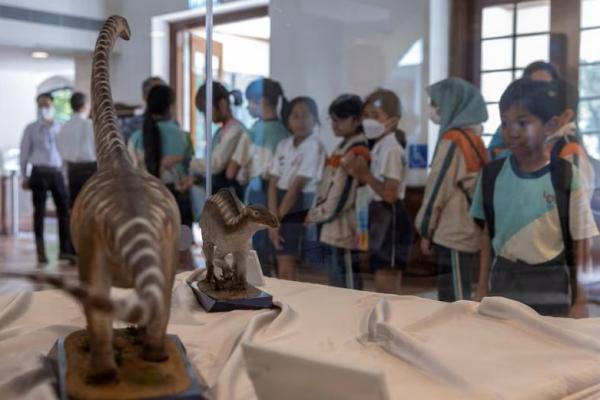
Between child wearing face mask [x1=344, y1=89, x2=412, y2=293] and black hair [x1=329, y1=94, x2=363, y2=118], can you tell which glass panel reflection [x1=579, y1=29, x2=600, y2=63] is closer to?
child wearing face mask [x1=344, y1=89, x2=412, y2=293]

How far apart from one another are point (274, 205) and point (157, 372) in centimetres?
217

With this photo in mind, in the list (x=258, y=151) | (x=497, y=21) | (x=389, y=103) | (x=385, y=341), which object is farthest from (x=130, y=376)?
(x=497, y=21)

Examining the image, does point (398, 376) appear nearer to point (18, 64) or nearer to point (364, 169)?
point (364, 169)

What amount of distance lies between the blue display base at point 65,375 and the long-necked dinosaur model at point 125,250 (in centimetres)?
4

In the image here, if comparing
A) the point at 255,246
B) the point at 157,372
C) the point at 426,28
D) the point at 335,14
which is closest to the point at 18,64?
the point at 255,246

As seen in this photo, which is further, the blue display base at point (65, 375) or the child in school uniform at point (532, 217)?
the child in school uniform at point (532, 217)

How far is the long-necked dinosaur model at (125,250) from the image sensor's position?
628mm

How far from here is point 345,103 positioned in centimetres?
301

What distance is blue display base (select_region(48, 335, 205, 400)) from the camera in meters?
0.71

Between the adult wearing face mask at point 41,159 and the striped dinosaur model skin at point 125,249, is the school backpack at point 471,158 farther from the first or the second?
the striped dinosaur model skin at point 125,249

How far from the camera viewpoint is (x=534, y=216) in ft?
6.95

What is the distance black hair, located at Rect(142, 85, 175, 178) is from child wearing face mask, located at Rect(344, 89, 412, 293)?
0.74 m

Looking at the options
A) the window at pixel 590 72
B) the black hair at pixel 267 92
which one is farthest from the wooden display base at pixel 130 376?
the black hair at pixel 267 92

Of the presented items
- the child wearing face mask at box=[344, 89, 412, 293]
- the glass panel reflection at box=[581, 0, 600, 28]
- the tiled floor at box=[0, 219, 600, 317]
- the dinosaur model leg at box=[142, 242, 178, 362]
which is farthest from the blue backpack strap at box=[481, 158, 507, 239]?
the dinosaur model leg at box=[142, 242, 178, 362]
